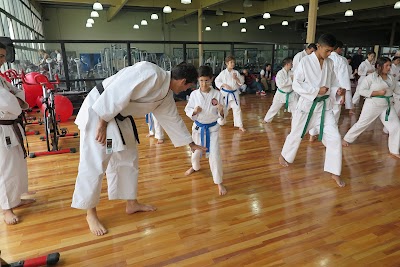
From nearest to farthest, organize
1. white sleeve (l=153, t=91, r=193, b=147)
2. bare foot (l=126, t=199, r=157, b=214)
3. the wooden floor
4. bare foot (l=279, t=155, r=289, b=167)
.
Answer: the wooden floor
white sleeve (l=153, t=91, r=193, b=147)
bare foot (l=126, t=199, r=157, b=214)
bare foot (l=279, t=155, r=289, b=167)

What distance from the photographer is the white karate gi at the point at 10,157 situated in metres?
A: 2.01

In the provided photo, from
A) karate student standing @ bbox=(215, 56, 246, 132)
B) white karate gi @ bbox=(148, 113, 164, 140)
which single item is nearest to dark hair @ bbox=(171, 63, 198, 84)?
white karate gi @ bbox=(148, 113, 164, 140)

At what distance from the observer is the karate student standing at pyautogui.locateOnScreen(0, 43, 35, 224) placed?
203 cm

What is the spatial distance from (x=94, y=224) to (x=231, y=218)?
1.02 metres

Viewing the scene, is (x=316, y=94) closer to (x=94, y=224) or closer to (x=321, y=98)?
(x=321, y=98)

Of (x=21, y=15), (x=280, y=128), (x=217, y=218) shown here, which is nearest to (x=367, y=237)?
(x=217, y=218)

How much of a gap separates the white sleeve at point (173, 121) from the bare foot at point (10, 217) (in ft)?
4.35

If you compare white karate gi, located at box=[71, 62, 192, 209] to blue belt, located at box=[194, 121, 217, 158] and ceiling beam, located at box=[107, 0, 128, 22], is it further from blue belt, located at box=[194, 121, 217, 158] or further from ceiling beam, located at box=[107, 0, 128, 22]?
ceiling beam, located at box=[107, 0, 128, 22]

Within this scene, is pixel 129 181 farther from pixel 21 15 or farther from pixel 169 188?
pixel 21 15

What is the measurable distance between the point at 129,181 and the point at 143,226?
13.8 inches

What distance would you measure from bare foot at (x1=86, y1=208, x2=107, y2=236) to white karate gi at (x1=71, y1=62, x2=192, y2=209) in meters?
0.13

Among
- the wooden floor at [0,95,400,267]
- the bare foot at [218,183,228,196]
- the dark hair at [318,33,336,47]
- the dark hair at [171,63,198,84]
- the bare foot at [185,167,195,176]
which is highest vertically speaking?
the dark hair at [318,33,336,47]

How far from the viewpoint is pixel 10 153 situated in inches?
84.4

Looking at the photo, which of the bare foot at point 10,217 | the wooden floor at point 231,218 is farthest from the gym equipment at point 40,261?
the bare foot at point 10,217
